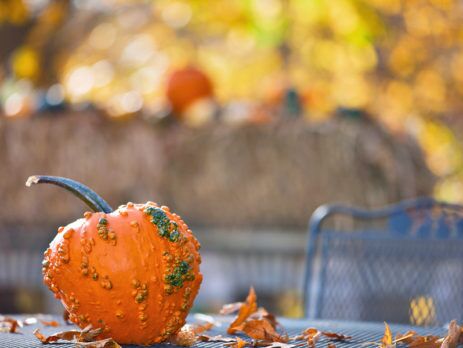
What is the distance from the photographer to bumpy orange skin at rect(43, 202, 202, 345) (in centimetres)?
130

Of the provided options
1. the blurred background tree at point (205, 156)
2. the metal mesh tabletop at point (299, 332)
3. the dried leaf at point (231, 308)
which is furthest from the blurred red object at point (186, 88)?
the metal mesh tabletop at point (299, 332)

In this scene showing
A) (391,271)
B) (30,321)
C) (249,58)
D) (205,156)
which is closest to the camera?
(30,321)

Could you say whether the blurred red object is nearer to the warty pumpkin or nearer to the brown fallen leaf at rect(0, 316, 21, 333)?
the brown fallen leaf at rect(0, 316, 21, 333)

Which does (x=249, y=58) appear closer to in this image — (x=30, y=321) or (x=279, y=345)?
(x=30, y=321)

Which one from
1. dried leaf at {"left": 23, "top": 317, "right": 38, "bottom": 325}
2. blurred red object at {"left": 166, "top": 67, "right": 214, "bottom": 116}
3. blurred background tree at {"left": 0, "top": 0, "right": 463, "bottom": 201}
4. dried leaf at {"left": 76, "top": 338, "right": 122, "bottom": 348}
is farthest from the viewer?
blurred background tree at {"left": 0, "top": 0, "right": 463, "bottom": 201}

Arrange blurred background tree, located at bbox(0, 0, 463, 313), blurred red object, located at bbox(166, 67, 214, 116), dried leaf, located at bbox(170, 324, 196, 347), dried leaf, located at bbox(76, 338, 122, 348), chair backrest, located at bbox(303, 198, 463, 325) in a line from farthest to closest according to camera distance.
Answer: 1. blurred red object, located at bbox(166, 67, 214, 116)
2. blurred background tree, located at bbox(0, 0, 463, 313)
3. chair backrest, located at bbox(303, 198, 463, 325)
4. dried leaf, located at bbox(170, 324, 196, 347)
5. dried leaf, located at bbox(76, 338, 122, 348)

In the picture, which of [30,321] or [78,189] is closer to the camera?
[78,189]

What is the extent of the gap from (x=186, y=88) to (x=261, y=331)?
362cm

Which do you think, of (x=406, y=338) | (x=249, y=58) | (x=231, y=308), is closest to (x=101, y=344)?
(x=406, y=338)

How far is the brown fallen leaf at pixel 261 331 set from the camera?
1337 millimetres

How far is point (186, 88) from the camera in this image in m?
4.90

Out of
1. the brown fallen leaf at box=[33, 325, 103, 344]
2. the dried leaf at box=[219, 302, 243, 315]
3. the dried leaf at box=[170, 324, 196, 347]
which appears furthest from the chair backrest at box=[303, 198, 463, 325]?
the brown fallen leaf at box=[33, 325, 103, 344]

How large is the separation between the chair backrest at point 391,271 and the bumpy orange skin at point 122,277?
3.32 feet

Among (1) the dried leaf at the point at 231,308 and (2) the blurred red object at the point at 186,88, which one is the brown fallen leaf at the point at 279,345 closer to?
(1) the dried leaf at the point at 231,308
